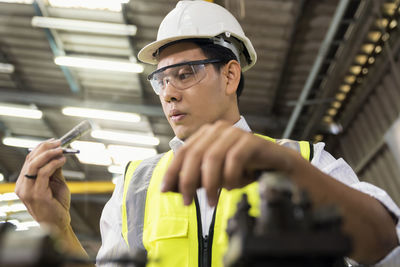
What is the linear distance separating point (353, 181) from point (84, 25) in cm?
677

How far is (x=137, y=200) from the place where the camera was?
7.05 feet

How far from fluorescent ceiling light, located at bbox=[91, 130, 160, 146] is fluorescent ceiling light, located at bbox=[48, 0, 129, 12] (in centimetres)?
383

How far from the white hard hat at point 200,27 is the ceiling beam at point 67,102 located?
6.81 m

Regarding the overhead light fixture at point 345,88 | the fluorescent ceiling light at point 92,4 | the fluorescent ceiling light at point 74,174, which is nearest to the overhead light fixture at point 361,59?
the overhead light fixture at point 345,88

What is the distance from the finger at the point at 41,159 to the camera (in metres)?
2.00

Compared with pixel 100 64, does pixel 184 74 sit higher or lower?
higher

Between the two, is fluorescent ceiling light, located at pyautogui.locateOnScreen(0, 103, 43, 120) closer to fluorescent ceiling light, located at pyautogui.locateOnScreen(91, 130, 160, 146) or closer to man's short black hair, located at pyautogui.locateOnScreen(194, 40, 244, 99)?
fluorescent ceiling light, located at pyautogui.locateOnScreen(91, 130, 160, 146)

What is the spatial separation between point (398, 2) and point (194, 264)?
257 inches

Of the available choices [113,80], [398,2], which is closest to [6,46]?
[113,80]

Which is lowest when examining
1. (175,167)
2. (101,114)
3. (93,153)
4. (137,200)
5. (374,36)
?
(93,153)

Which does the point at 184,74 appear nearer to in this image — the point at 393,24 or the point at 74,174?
the point at 393,24

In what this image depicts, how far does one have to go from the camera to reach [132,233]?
2059 millimetres

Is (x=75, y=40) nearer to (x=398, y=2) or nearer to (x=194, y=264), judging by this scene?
(x=398, y=2)

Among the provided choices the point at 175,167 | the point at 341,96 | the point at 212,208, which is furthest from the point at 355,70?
the point at 175,167
